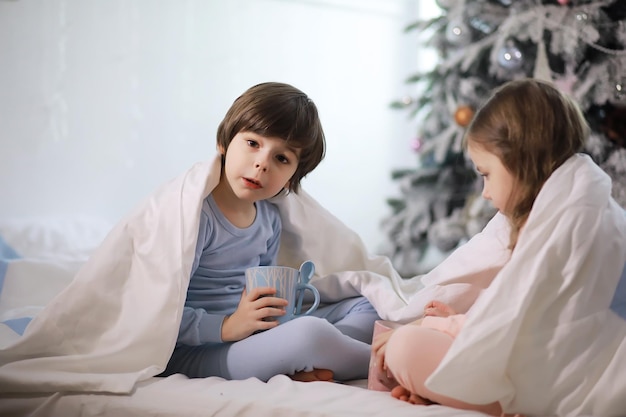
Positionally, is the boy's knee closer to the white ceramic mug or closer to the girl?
the white ceramic mug

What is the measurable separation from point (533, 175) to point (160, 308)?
0.64 m

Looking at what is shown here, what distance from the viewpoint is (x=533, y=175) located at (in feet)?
3.75

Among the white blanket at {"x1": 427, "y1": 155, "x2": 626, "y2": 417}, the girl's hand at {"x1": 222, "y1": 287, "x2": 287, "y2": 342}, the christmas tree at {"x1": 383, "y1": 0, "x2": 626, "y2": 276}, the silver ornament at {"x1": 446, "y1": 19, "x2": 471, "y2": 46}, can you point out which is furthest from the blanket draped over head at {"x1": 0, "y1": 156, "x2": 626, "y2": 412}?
the silver ornament at {"x1": 446, "y1": 19, "x2": 471, "y2": 46}

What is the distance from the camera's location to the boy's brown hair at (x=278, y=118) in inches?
57.9

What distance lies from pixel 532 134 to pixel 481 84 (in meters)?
1.96

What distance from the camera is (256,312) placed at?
1.34 m

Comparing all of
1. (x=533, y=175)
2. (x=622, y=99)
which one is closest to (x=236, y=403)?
(x=533, y=175)

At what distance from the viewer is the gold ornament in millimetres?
2967

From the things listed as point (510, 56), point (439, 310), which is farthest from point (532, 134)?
point (510, 56)

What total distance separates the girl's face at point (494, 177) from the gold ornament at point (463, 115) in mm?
1811

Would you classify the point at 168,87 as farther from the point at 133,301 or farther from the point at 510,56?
the point at 133,301

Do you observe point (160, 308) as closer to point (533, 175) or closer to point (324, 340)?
point (324, 340)

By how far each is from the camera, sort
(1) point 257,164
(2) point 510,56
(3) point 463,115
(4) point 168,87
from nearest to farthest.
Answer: (1) point 257,164 < (2) point 510,56 < (3) point 463,115 < (4) point 168,87

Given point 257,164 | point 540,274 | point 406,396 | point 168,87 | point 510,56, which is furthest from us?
point 168,87
